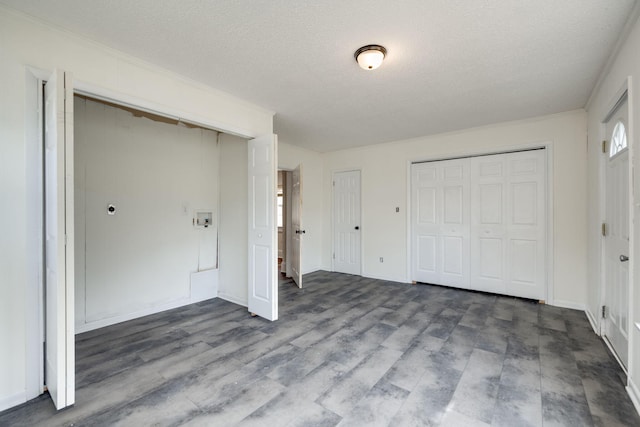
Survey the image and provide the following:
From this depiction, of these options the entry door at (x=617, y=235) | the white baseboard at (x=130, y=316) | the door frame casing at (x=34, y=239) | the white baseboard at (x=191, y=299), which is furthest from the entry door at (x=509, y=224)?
the door frame casing at (x=34, y=239)

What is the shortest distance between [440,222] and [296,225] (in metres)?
2.52

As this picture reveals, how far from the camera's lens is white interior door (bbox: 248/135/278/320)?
3.29 metres

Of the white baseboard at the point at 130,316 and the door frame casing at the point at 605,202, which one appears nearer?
the door frame casing at the point at 605,202

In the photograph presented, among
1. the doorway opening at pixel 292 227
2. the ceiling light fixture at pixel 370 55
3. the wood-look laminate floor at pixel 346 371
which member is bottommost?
the wood-look laminate floor at pixel 346 371

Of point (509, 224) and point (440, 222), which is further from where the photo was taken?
point (440, 222)

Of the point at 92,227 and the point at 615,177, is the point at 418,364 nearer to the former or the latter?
the point at 615,177

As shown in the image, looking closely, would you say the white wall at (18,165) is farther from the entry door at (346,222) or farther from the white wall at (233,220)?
the entry door at (346,222)

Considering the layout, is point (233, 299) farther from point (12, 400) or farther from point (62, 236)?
point (62, 236)

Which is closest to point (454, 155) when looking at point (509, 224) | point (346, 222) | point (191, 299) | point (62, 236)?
point (509, 224)

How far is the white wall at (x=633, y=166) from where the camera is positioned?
1.85m

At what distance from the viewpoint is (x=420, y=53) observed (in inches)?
91.7

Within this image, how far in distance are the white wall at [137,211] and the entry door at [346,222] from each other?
266cm

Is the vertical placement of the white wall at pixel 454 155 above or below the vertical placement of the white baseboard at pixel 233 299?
above

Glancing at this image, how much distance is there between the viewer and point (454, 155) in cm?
459
